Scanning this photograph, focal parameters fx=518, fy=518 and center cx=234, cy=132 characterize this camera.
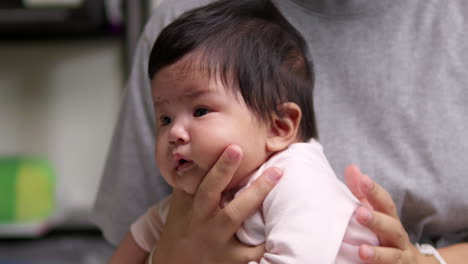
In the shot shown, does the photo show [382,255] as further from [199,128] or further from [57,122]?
[57,122]

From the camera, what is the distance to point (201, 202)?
2.63 ft

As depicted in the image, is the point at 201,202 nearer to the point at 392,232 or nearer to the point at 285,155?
the point at 285,155

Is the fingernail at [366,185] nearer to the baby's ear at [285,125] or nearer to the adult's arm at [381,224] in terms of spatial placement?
the adult's arm at [381,224]

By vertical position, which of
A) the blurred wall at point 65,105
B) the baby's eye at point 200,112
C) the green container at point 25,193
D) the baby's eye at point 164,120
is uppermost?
the baby's eye at point 200,112

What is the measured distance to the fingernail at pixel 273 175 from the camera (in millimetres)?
729

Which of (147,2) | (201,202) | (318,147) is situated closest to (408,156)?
(318,147)

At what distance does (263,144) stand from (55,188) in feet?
4.92

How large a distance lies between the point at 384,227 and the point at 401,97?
33 centimetres

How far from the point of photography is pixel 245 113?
2.53ft

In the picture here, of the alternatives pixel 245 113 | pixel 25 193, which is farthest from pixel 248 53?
pixel 25 193

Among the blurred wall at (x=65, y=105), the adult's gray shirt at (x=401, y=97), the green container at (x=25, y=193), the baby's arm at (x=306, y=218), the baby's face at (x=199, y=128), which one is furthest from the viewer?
the blurred wall at (x=65, y=105)

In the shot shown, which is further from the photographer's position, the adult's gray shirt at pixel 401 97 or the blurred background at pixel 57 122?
the blurred background at pixel 57 122

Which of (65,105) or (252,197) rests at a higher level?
(252,197)

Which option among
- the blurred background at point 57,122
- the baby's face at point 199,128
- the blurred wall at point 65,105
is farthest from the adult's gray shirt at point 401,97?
the blurred wall at point 65,105
